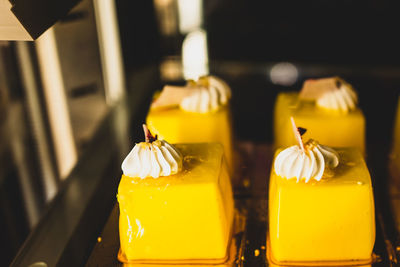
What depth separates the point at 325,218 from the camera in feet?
5.14

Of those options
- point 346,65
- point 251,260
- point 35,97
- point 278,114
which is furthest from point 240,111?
point 251,260

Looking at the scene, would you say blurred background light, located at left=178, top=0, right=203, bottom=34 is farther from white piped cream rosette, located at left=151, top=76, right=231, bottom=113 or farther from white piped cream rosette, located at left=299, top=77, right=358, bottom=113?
A: white piped cream rosette, located at left=299, top=77, right=358, bottom=113

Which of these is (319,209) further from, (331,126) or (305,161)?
(331,126)

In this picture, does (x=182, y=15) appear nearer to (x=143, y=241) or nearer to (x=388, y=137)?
(x=388, y=137)

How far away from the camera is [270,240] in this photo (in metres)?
1.68

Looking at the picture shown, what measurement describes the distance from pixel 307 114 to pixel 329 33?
128 cm

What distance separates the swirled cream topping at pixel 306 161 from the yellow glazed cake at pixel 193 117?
0.50 metres

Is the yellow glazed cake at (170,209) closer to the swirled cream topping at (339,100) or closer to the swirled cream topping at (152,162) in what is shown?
the swirled cream topping at (152,162)

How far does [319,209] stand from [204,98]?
0.76 meters

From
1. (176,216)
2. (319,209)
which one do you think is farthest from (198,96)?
(319,209)

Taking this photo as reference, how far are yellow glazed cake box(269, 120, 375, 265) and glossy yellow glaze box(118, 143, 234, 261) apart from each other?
19 cm

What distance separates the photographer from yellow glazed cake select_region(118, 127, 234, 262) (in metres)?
1.60

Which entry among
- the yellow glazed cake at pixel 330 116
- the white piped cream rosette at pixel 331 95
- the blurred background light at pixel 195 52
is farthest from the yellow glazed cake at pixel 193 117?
the blurred background light at pixel 195 52

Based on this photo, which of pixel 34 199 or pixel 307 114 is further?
pixel 34 199
